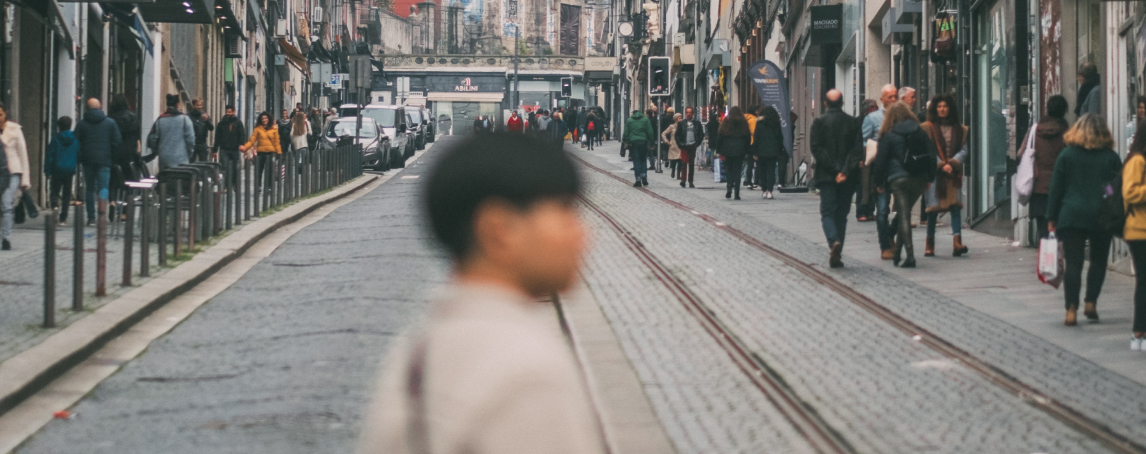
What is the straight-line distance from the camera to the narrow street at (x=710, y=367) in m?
6.02

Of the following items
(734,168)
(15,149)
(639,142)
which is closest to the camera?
(15,149)

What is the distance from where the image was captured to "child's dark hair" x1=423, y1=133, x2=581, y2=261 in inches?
81.9

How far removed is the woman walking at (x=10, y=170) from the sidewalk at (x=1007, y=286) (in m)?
7.35

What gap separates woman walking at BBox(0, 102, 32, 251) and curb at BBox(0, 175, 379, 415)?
5.79 ft

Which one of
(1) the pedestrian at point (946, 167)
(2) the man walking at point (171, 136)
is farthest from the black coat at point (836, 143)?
(2) the man walking at point (171, 136)

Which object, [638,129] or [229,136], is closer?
[229,136]

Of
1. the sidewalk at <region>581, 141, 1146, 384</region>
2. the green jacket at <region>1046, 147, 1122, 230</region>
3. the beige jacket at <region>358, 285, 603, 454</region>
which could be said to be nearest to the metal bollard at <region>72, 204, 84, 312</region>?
the sidewalk at <region>581, 141, 1146, 384</region>

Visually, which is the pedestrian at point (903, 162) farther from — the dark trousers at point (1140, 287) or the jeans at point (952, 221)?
the dark trousers at point (1140, 287)

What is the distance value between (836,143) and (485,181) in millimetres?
11135

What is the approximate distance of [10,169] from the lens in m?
13.3

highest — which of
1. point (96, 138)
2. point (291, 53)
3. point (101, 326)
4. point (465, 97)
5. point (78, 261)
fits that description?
point (465, 97)

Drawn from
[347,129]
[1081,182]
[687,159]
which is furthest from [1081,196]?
[347,129]

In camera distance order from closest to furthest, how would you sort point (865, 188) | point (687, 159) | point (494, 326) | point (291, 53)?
1. point (494, 326)
2. point (865, 188)
3. point (687, 159)
4. point (291, 53)

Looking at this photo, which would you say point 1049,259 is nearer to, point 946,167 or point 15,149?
point 946,167
